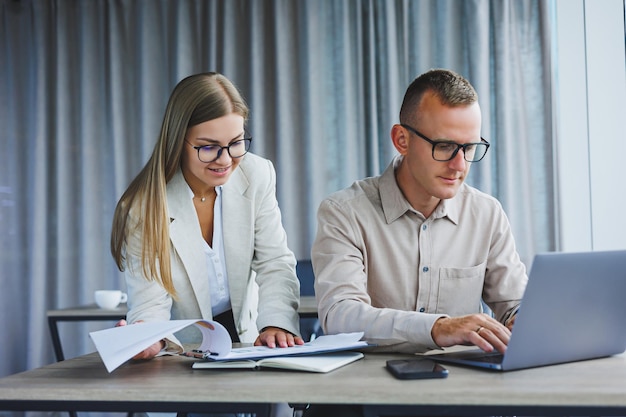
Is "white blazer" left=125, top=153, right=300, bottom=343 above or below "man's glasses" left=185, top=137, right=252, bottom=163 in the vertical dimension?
below

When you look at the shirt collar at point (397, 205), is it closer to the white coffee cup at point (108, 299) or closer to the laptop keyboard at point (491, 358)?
the laptop keyboard at point (491, 358)


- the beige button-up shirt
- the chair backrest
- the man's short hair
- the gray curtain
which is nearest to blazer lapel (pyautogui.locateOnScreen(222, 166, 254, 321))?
the beige button-up shirt

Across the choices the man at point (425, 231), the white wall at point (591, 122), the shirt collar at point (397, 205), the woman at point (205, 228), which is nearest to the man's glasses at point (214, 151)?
the woman at point (205, 228)

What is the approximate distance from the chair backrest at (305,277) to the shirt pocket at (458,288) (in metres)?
1.86

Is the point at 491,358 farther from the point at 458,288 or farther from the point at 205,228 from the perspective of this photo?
the point at 205,228

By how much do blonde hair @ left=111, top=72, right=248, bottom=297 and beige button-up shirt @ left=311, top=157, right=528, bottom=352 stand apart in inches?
15.3

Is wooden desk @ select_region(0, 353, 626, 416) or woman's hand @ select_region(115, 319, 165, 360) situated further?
woman's hand @ select_region(115, 319, 165, 360)

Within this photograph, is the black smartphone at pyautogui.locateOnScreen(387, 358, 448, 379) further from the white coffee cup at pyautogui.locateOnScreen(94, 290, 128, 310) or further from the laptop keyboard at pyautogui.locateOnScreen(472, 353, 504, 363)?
the white coffee cup at pyautogui.locateOnScreen(94, 290, 128, 310)

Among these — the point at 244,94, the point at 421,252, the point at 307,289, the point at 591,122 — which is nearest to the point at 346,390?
the point at 421,252

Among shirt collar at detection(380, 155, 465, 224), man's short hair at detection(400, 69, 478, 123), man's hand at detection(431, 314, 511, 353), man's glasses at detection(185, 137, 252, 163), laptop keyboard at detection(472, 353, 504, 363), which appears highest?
man's short hair at detection(400, 69, 478, 123)

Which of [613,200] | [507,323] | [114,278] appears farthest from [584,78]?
[114,278]

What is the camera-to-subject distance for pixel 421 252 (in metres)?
Result: 1.77

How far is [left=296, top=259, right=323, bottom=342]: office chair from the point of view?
3.63 metres

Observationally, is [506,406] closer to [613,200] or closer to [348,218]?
[348,218]
